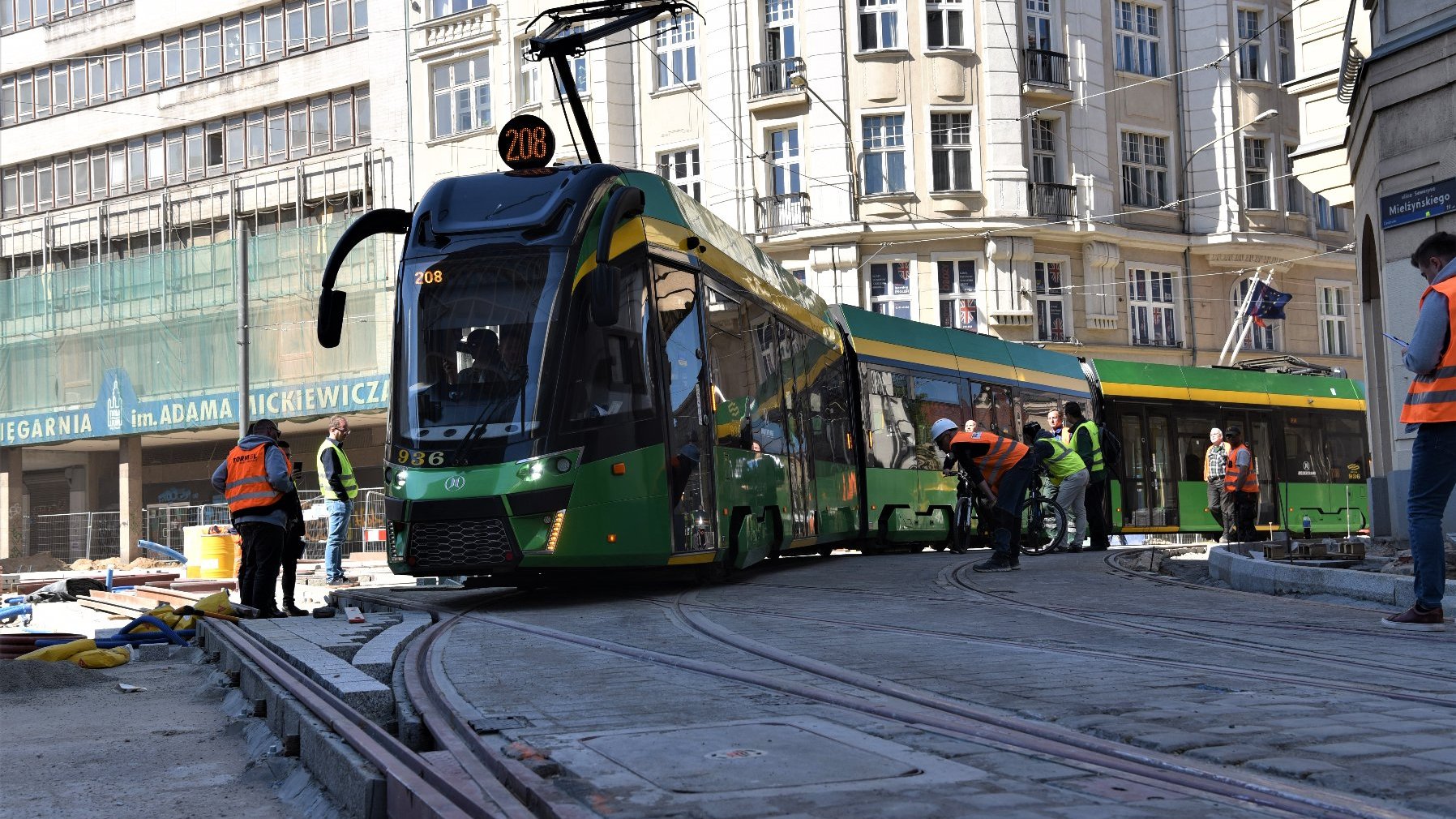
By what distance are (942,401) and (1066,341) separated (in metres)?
17.3

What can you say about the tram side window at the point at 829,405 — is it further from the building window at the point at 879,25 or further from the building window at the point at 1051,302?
the building window at the point at 879,25

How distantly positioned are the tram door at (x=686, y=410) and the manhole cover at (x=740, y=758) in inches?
270

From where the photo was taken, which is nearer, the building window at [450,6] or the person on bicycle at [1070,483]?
the person on bicycle at [1070,483]

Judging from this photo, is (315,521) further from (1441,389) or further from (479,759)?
(479,759)

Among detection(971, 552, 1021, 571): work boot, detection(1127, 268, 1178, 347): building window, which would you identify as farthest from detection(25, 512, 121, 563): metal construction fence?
detection(971, 552, 1021, 571): work boot

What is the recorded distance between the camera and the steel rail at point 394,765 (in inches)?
162

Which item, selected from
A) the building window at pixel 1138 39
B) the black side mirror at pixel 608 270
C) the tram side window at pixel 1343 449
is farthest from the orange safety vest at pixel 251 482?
the building window at pixel 1138 39

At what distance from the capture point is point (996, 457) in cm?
1461

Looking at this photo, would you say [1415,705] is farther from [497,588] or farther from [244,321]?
[244,321]

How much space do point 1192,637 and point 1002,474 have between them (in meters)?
6.80

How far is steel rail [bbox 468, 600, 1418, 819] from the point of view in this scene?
378 cm

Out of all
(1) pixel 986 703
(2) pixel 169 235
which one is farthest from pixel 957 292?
(1) pixel 986 703

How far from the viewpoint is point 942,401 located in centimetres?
2158

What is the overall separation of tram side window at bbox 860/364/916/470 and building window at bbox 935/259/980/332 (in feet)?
55.3
